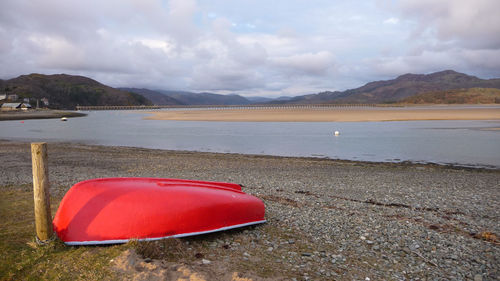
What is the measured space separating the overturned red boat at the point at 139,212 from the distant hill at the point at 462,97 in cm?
18070

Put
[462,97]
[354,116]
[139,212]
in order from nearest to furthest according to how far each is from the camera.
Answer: [139,212] < [354,116] < [462,97]

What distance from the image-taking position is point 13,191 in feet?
31.5

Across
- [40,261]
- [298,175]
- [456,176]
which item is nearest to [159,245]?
[40,261]

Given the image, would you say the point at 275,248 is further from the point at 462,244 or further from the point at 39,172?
the point at 39,172

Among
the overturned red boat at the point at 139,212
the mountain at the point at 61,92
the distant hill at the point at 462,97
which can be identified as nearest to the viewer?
the overturned red boat at the point at 139,212

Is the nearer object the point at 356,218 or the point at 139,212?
the point at 139,212

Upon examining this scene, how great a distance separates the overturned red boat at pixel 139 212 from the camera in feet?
17.5

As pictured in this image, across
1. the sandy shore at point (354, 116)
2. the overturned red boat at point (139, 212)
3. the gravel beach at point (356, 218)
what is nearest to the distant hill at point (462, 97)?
the sandy shore at point (354, 116)

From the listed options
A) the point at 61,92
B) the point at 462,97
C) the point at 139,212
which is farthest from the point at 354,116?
the point at 61,92

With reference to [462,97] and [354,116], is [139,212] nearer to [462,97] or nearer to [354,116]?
[354,116]

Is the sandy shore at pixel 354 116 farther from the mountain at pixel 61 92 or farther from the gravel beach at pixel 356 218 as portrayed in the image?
the mountain at pixel 61 92

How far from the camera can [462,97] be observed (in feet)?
547

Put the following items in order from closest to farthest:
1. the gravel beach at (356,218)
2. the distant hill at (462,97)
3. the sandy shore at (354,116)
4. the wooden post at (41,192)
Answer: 1. the gravel beach at (356,218)
2. the wooden post at (41,192)
3. the sandy shore at (354,116)
4. the distant hill at (462,97)

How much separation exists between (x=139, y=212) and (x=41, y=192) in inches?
61.4
